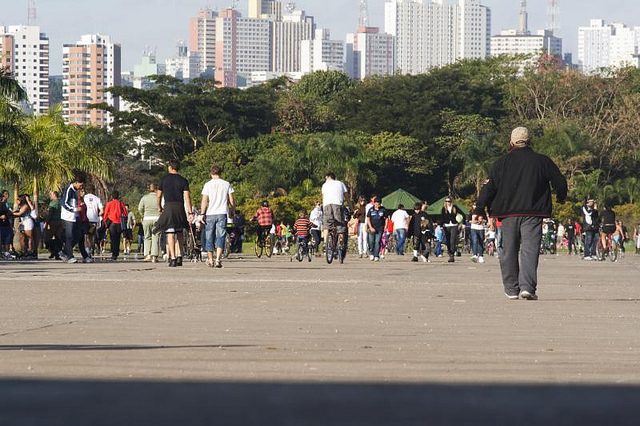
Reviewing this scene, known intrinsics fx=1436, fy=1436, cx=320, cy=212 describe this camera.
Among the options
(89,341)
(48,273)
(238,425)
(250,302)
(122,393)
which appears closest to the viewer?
(238,425)

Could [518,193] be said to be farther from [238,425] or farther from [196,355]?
[238,425]

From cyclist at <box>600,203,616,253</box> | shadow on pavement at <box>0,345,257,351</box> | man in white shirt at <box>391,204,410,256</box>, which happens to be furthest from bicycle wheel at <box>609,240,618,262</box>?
shadow on pavement at <box>0,345,257,351</box>

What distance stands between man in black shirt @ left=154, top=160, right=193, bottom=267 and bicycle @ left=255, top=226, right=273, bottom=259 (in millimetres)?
12316

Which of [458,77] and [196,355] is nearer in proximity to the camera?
[196,355]

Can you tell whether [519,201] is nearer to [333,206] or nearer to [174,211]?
[174,211]

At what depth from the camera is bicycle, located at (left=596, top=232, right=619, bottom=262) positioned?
1570 inches

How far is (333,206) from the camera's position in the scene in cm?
2661

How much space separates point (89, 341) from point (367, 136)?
84.5 meters

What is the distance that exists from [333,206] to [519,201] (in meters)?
12.2

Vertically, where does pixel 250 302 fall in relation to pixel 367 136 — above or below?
below

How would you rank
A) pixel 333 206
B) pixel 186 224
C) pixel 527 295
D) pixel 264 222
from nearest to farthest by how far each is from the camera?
pixel 527 295 < pixel 186 224 < pixel 333 206 < pixel 264 222

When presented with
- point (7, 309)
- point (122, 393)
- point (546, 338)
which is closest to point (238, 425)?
point (122, 393)

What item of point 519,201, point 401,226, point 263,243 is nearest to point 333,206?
point 263,243

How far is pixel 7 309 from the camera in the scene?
1211 centimetres
